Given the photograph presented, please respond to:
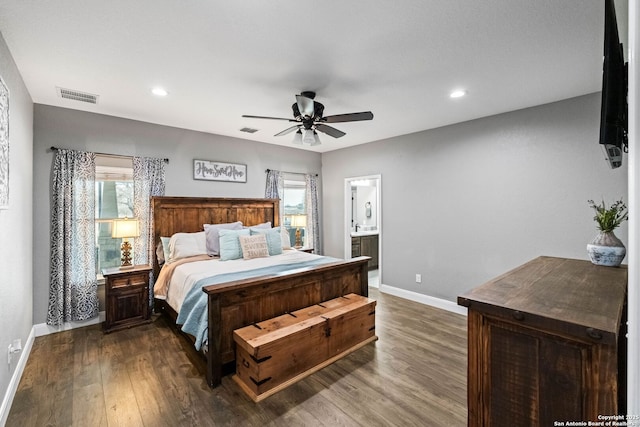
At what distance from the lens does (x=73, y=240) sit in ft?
11.5

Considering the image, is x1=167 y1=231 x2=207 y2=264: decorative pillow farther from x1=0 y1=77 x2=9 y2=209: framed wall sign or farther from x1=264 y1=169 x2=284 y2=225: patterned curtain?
x1=0 y1=77 x2=9 y2=209: framed wall sign

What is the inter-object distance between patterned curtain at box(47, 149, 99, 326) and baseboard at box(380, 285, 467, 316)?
13.9ft

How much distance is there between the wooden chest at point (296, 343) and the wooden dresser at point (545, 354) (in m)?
1.43

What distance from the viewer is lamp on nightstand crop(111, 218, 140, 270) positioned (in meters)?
3.57

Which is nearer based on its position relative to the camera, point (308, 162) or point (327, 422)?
point (327, 422)

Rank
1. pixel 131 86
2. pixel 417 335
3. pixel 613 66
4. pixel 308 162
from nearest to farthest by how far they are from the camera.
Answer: pixel 613 66
pixel 131 86
pixel 417 335
pixel 308 162

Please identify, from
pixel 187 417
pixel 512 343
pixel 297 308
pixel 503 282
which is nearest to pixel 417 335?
pixel 297 308

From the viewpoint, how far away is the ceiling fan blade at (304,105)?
275 centimetres

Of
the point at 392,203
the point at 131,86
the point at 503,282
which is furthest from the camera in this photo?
the point at 392,203

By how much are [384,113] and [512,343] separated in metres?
3.04

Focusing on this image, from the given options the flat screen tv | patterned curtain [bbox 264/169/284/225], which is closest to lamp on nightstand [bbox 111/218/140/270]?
patterned curtain [bbox 264/169/284/225]

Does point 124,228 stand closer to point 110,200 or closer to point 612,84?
point 110,200

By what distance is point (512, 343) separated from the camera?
1.33m

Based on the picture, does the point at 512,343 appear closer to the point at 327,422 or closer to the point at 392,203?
the point at 327,422
